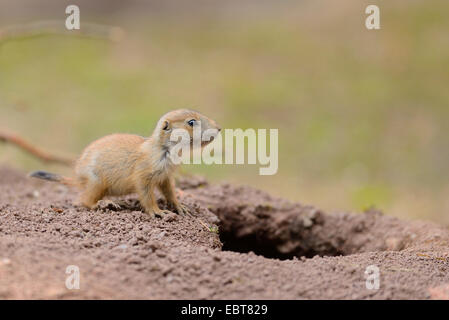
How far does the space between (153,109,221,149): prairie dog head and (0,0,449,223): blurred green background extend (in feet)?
16.7

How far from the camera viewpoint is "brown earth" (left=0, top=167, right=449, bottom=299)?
3439 millimetres

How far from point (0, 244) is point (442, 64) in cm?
1121

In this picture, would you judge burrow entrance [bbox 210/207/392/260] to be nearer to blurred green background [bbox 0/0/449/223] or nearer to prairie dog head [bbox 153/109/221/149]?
prairie dog head [bbox 153/109/221/149]

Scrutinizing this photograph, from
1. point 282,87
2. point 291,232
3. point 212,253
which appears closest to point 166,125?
point 212,253

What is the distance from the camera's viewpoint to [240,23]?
16344 mm

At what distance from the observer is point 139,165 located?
199 inches

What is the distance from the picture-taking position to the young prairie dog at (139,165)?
5023 millimetres

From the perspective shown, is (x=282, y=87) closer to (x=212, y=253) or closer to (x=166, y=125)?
(x=166, y=125)

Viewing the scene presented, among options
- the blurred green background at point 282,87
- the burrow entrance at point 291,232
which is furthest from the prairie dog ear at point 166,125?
the blurred green background at point 282,87

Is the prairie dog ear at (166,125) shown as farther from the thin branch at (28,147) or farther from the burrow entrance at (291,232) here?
the thin branch at (28,147)

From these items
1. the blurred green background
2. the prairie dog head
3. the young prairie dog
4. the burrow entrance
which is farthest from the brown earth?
the blurred green background

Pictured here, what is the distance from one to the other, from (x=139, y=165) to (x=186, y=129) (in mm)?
484
